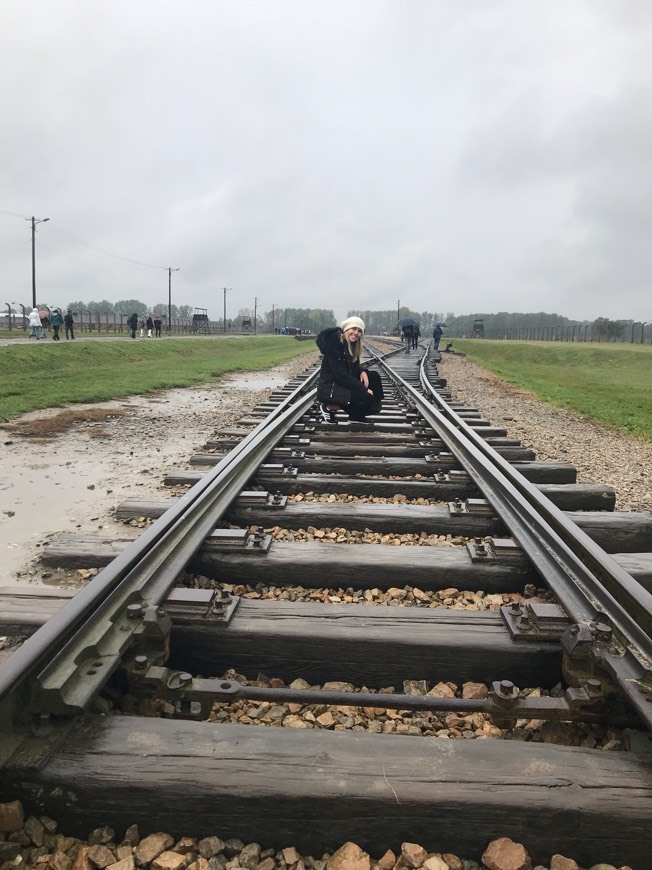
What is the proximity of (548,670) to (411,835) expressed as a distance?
81 centimetres

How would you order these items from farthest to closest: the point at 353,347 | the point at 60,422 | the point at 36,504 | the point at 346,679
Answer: the point at 60,422 → the point at 353,347 → the point at 36,504 → the point at 346,679

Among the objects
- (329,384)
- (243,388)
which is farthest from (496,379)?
(329,384)

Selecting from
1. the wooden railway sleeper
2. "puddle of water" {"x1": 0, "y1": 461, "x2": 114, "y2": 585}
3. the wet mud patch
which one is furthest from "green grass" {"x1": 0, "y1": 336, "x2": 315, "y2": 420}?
the wooden railway sleeper

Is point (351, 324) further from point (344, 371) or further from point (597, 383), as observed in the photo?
point (597, 383)

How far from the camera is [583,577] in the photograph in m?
2.34

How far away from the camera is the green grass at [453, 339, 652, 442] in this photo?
984 cm

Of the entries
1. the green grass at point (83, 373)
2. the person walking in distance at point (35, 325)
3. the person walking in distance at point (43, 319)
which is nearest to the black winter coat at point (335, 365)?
the green grass at point (83, 373)

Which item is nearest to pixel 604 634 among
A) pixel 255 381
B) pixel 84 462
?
pixel 84 462

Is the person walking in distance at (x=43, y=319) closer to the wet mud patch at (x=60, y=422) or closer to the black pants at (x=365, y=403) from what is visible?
the wet mud patch at (x=60, y=422)

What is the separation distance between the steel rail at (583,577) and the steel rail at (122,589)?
1.42 m

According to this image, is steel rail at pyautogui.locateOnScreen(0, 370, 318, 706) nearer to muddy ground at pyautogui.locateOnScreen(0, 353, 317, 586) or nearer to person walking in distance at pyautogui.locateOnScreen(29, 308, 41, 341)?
muddy ground at pyautogui.locateOnScreen(0, 353, 317, 586)

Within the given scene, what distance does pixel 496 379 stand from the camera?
646 inches

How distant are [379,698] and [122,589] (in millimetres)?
983

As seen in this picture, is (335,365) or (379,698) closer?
(379,698)
